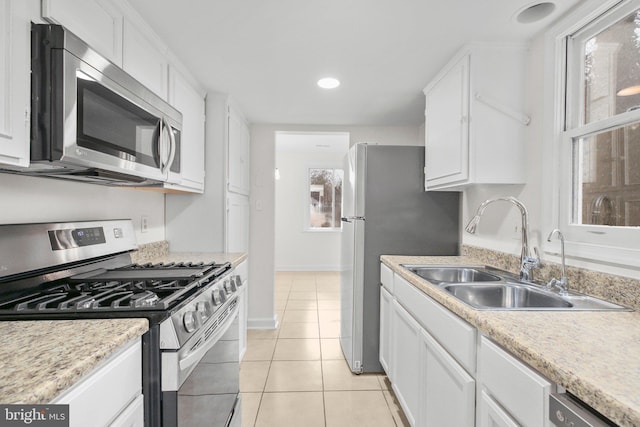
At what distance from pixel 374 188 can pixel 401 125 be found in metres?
1.34

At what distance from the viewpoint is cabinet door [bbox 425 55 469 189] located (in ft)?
5.89

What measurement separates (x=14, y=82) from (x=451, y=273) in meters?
2.14

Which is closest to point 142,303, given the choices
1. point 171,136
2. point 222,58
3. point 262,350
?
point 171,136

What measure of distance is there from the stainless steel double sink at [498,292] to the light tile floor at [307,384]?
2.98 ft

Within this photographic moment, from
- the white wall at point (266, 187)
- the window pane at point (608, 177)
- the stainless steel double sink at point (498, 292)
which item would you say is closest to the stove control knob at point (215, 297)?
the stainless steel double sink at point (498, 292)

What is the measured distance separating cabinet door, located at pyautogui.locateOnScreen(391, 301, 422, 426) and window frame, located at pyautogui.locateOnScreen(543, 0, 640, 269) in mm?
795

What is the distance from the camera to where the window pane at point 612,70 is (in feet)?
4.16

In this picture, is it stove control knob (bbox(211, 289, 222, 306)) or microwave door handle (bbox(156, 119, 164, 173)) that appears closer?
stove control knob (bbox(211, 289, 222, 306))

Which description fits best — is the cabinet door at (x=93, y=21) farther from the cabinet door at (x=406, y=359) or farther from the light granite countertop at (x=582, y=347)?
the cabinet door at (x=406, y=359)

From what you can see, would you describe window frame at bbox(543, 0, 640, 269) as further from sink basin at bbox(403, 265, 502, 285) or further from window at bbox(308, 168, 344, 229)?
window at bbox(308, 168, 344, 229)

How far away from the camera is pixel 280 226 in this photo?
20.6 feet

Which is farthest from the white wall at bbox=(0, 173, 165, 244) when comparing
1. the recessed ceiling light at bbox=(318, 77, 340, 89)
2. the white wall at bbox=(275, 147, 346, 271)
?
the white wall at bbox=(275, 147, 346, 271)

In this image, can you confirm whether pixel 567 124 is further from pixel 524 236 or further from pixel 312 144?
pixel 312 144

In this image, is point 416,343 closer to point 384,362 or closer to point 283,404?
point 384,362
